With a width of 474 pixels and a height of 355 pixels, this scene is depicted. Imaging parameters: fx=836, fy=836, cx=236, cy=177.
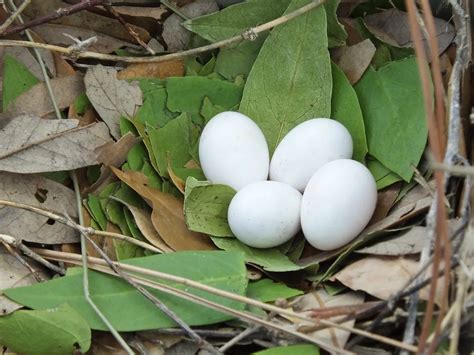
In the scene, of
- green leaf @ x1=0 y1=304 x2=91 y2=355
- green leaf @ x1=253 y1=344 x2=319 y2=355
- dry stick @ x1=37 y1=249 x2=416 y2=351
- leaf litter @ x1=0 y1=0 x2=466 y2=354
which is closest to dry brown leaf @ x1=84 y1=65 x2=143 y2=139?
leaf litter @ x1=0 y1=0 x2=466 y2=354

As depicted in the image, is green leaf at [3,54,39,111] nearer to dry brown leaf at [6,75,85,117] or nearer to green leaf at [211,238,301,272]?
dry brown leaf at [6,75,85,117]

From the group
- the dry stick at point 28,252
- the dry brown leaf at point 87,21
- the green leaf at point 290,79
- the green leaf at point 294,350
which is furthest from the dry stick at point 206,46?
the green leaf at point 294,350

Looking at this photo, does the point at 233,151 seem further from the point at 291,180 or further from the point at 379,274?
the point at 379,274

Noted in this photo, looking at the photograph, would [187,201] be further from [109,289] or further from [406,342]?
[406,342]

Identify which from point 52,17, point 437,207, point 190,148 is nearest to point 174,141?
point 190,148

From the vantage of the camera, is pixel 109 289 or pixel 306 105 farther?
pixel 306 105

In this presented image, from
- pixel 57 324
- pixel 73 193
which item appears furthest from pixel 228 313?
pixel 73 193
